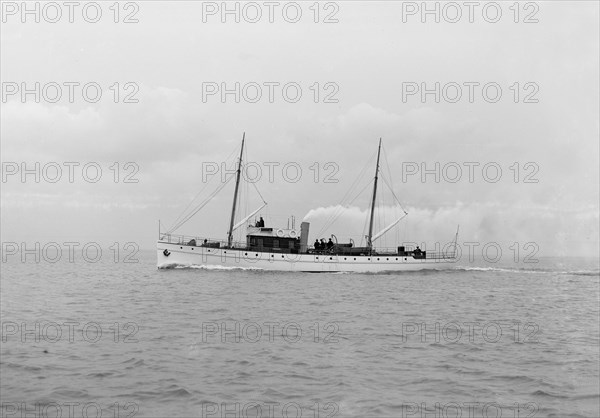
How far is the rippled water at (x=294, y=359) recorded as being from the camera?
12.3 m

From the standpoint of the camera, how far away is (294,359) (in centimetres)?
1647

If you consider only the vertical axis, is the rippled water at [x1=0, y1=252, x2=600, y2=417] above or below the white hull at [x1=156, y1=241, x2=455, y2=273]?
below

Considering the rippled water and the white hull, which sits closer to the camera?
the rippled water

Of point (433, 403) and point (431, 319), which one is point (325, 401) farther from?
point (431, 319)

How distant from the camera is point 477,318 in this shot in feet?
90.8

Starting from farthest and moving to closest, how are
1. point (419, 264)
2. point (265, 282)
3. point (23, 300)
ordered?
1. point (419, 264)
2. point (265, 282)
3. point (23, 300)

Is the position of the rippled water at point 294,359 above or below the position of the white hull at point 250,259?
below

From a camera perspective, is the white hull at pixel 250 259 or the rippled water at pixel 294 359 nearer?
the rippled water at pixel 294 359

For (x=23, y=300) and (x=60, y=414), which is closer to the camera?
(x=60, y=414)

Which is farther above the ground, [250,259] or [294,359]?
[250,259]

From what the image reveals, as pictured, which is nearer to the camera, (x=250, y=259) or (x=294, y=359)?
(x=294, y=359)

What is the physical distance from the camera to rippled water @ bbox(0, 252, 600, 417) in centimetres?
1232

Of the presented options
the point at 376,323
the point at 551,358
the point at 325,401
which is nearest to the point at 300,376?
the point at 325,401

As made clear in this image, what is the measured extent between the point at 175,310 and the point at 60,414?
1640 cm
